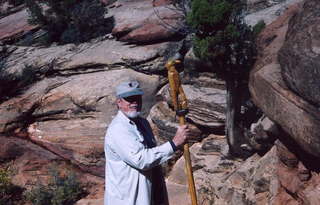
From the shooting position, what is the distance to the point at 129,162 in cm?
370

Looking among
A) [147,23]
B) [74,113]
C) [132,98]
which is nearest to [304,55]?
[132,98]

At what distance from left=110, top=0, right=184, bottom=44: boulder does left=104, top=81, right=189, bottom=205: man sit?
7142 millimetres

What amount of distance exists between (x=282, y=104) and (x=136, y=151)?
7.16ft

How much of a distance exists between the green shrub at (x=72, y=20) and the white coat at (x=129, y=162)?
9.87 meters

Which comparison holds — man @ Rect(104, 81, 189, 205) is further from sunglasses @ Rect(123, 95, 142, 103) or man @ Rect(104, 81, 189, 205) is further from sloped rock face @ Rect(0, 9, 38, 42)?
sloped rock face @ Rect(0, 9, 38, 42)

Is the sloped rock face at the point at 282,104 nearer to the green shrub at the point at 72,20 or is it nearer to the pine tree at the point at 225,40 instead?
the pine tree at the point at 225,40

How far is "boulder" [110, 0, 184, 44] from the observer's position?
38.6 ft

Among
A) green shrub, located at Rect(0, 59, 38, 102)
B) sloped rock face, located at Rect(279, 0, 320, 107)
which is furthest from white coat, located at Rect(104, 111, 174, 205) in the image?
green shrub, located at Rect(0, 59, 38, 102)

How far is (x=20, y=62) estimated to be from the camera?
1322 cm

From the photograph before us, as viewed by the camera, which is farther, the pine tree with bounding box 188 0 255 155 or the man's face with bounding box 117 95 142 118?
the pine tree with bounding box 188 0 255 155

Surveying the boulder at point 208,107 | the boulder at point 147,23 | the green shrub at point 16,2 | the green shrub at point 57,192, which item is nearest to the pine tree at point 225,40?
the boulder at point 208,107

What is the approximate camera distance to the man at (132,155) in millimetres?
3658

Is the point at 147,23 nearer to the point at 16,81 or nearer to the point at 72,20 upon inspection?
the point at 72,20

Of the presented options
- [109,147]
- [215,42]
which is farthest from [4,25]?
[109,147]
